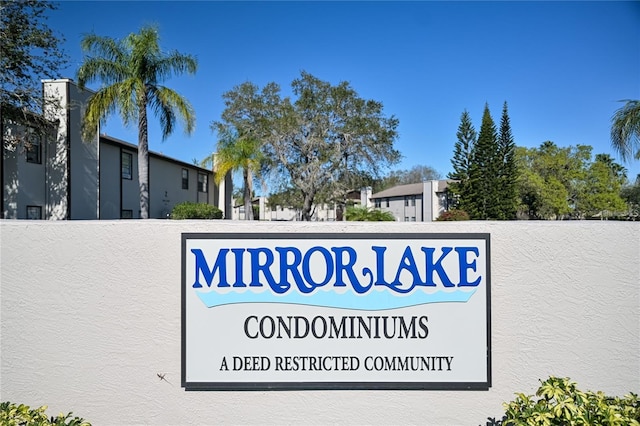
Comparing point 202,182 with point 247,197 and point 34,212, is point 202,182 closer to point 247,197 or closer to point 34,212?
point 247,197

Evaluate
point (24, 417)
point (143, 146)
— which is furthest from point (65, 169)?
point (24, 417)

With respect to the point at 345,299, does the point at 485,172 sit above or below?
above

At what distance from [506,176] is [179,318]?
4607 cm

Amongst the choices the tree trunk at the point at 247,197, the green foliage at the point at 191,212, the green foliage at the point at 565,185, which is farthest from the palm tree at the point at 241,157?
the green foliage at the point at 565,185

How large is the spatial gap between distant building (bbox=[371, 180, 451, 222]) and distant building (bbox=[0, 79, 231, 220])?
3622 centimetres

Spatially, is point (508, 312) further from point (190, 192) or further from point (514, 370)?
point (190, 192)

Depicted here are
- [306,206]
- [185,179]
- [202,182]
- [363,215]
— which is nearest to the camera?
[185,179]

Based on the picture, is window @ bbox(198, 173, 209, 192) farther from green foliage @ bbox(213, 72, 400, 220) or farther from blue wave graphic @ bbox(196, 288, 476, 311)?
blue wave graphic @ bbox(196, 288, 476, 311)

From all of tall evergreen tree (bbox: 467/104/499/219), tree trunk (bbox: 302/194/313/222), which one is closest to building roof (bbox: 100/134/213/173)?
tree trunk (bbox: 302/194/313/222)

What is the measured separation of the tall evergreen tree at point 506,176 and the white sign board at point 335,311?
1718 inches

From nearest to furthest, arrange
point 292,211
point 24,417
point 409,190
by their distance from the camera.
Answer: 1. point 24,417
2. point 292,211
3. point 409,190

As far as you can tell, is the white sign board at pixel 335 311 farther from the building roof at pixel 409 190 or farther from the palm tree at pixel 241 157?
the building roof at pixel 409 190

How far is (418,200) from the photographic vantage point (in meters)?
63.8

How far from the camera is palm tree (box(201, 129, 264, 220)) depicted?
35.2 m
